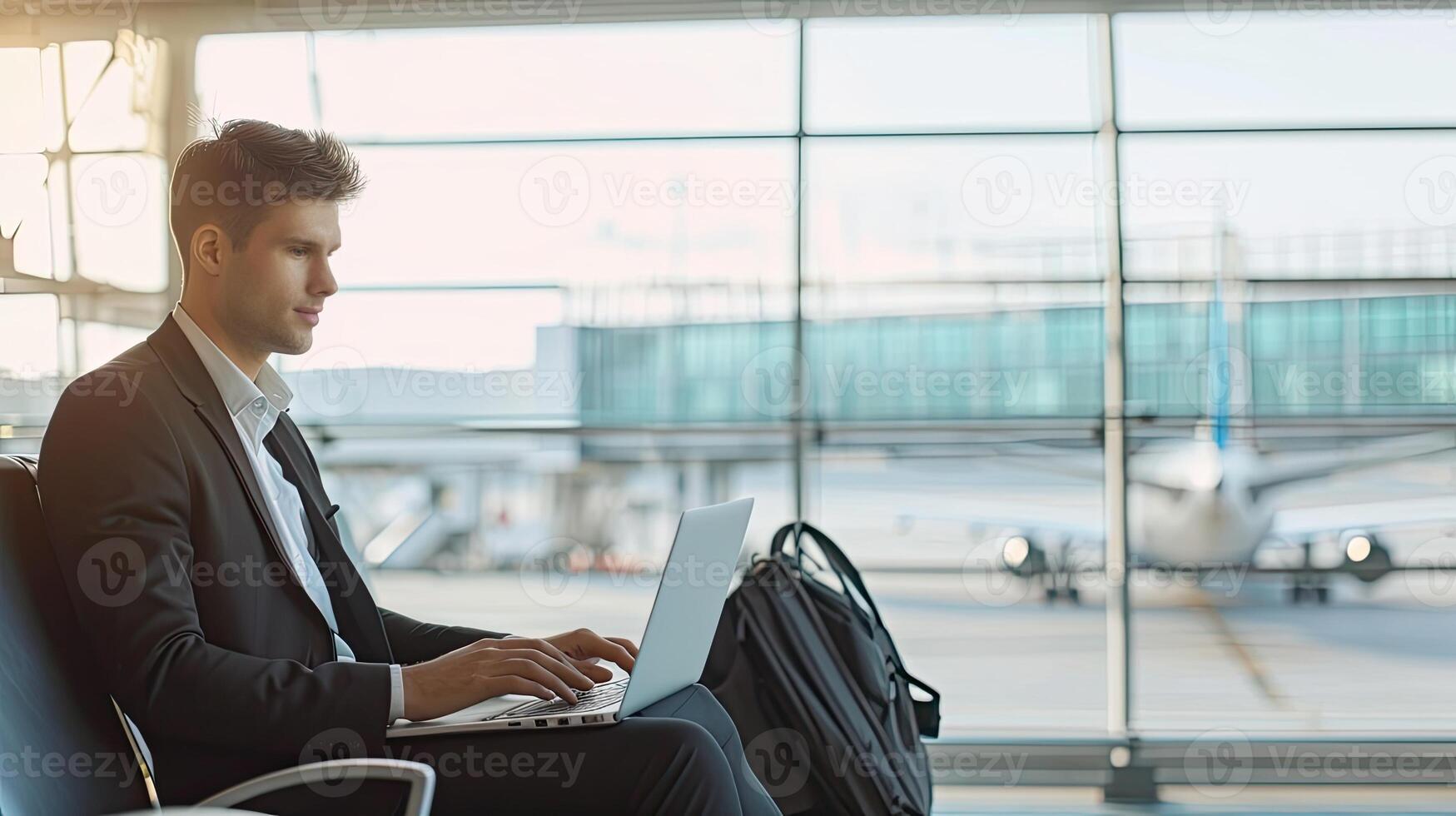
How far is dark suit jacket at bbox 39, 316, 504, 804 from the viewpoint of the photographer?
1.22 meters

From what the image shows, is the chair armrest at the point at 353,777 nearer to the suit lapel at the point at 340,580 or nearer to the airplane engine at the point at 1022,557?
the suit lapel at the point at 340,580

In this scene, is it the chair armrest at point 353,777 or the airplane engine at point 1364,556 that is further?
the airplane engine at point 1364,556

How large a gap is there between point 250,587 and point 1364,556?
3191mm

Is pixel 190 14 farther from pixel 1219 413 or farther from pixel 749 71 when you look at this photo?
pixel 1219 413

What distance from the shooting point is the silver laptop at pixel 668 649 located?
1.32 meters

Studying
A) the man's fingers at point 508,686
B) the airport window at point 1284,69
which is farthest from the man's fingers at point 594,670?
the airport window at point 1284,69

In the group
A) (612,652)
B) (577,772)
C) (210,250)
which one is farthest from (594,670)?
(210,250)

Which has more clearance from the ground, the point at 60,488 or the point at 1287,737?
the point at 60,488

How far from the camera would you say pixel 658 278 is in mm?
3398

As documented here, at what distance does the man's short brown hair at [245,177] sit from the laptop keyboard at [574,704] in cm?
Result: 69

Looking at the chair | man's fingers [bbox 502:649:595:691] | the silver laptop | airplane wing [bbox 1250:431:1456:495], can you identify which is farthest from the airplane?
the chair

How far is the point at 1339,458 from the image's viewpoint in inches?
129

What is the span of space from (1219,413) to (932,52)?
51.6 inches

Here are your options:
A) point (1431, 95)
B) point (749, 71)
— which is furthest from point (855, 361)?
point (1431, 95)
